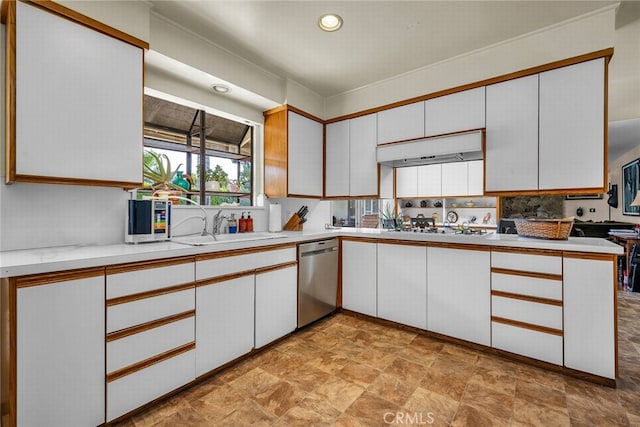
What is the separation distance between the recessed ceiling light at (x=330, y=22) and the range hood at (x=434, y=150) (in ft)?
4.12

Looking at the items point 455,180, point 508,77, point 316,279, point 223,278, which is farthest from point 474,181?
point 223,278

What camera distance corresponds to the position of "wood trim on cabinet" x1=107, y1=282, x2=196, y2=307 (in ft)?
4.88

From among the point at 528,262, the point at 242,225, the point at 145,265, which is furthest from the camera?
the point at 242,225

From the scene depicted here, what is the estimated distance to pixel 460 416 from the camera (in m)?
1.61

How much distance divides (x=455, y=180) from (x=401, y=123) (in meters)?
2.54

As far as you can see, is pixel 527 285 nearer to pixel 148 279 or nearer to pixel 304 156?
pixel 304 156

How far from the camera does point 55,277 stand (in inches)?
51.9

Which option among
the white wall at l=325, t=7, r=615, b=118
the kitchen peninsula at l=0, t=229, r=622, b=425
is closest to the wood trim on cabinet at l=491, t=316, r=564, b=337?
the kitchen peninsula at l=0, t=229, r=622, b=425

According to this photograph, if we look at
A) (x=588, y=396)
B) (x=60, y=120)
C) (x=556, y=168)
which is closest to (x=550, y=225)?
(x=556, y=168)

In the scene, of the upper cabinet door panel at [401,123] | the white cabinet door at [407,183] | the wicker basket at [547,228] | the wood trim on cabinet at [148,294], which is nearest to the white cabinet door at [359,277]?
the upper cabinet door panel at [401,123]

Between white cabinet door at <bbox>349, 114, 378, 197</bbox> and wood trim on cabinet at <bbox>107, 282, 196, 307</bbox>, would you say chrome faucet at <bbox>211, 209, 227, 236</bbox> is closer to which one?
wood trim on cabinet at <bbox>107, 282, 196, 307</bbox>

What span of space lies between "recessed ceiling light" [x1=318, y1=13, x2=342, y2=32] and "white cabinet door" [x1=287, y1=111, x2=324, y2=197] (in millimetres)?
1000

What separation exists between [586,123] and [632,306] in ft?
9.23

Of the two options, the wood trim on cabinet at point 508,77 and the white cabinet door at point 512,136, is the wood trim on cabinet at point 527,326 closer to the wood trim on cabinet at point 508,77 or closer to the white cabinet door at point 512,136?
the white cabinet door at point 512,136
